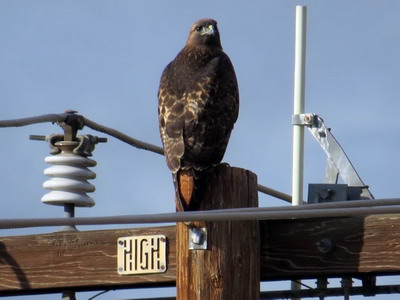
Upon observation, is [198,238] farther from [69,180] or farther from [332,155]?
[332,155]

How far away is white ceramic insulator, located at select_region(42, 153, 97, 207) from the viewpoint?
6.13 m

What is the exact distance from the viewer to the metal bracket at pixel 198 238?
17.6 ft

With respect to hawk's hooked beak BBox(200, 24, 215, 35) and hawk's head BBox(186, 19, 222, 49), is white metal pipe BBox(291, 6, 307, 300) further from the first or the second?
hawk's hooked beak BBox(200, 24, 215, 35)

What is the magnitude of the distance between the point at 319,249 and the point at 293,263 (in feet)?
0.44

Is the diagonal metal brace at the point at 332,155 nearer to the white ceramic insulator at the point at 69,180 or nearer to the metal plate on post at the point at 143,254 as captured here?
the metal plate on post at the point at 143,254

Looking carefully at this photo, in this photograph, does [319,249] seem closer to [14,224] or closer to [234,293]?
[234,293]

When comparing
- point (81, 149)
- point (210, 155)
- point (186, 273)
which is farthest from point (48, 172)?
point (186, 273)

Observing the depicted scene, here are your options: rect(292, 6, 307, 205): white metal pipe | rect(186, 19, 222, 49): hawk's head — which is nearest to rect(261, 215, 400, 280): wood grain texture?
rect(292, 6, 307, 205): white metal pipe

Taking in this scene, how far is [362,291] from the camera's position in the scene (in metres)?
5.45

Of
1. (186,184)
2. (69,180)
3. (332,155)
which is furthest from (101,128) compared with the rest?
(332,155)

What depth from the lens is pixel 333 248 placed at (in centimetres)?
543

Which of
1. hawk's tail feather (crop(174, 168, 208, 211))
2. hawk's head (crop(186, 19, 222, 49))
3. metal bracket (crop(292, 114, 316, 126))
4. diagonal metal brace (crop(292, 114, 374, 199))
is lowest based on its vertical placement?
hawk's tail feather (crop(174, 168, 208, 211))

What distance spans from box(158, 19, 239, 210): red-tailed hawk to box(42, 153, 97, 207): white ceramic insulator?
40 cm

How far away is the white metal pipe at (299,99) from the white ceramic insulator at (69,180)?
101cm
